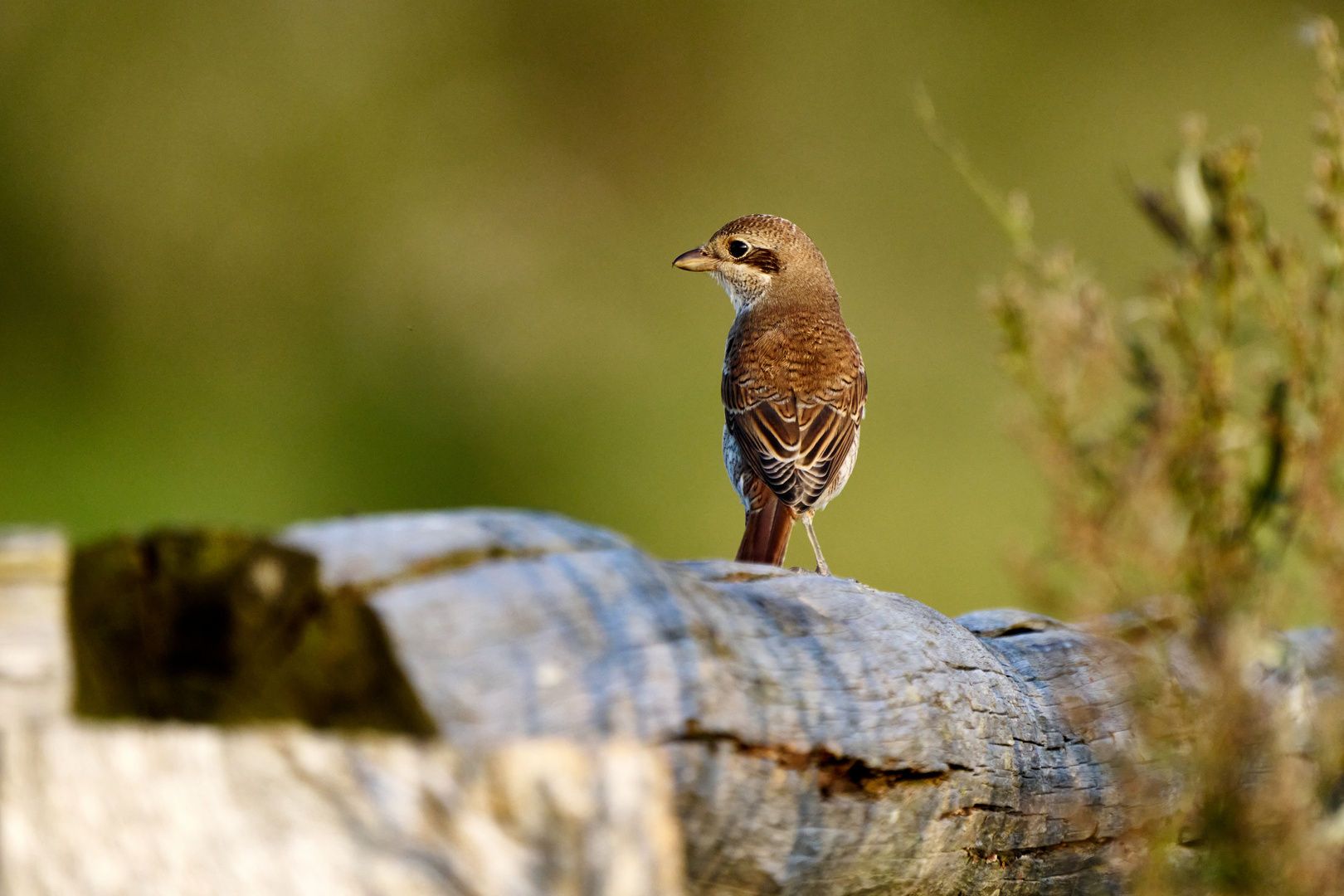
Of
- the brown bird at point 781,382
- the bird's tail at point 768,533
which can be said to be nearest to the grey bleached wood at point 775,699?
the bird's tail at point 768,533

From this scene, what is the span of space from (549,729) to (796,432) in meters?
2.81

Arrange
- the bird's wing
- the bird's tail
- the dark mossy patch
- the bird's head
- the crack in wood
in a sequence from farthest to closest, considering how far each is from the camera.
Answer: the bird's head
the bird's wing
the bird's tail
the crack in wood
the dark mossy patch

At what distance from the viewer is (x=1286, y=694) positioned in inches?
71.6

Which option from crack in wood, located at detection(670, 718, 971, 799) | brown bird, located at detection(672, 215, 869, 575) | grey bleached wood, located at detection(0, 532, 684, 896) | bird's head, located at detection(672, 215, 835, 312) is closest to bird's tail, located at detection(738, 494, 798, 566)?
brown bird, located at detection(672, 215, 869, 575)

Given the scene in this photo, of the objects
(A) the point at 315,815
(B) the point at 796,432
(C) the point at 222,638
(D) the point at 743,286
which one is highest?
(D) the point at 743,286

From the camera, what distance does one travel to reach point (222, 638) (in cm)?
152

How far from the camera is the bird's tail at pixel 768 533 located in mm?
3972

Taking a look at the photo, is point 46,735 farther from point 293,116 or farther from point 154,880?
point 293,116

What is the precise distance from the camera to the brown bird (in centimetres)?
416

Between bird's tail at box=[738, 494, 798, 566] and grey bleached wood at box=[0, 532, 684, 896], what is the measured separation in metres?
2.56

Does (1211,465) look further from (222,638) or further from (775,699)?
(222,638)

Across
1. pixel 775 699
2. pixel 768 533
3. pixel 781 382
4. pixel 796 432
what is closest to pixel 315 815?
pixel 775 699

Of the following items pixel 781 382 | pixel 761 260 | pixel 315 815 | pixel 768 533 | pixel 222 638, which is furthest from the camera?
pixel 761 260

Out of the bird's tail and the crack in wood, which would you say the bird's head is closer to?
the bird's tail
